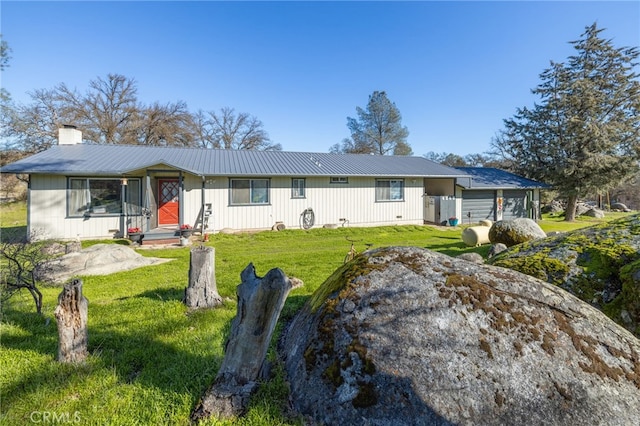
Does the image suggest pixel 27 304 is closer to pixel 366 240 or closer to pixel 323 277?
pixel 323 277

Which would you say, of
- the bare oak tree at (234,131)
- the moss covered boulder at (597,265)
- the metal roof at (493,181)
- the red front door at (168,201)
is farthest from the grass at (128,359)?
the bare oak tree at (234,131)

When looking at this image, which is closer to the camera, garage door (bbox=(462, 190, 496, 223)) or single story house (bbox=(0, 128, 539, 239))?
single story house (bbox=(0, 128, 539, 239))

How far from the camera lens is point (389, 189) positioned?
16.0 metres

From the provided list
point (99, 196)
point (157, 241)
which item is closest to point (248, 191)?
point (157, 241)

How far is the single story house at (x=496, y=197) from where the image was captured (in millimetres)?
17531

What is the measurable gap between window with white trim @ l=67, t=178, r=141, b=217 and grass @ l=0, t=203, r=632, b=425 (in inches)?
253

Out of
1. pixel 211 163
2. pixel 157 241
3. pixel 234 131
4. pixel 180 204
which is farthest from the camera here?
pixel 234 131

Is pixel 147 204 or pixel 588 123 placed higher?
→ pixel 588 123

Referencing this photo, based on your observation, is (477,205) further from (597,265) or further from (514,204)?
(597,265)

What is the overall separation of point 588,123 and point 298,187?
19.0 metres

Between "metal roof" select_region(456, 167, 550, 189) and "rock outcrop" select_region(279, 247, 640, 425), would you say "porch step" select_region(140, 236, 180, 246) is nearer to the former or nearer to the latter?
"rock outcrop" select_region(279, 247, 640, 425)

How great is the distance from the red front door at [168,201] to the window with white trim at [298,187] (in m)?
5.04

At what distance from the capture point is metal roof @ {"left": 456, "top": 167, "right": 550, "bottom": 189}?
17750mm

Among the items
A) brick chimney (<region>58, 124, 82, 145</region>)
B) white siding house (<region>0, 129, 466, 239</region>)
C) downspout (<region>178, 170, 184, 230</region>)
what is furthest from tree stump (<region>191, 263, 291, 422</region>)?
brick chimney (<region>58, 124, 82, 145</region>)
